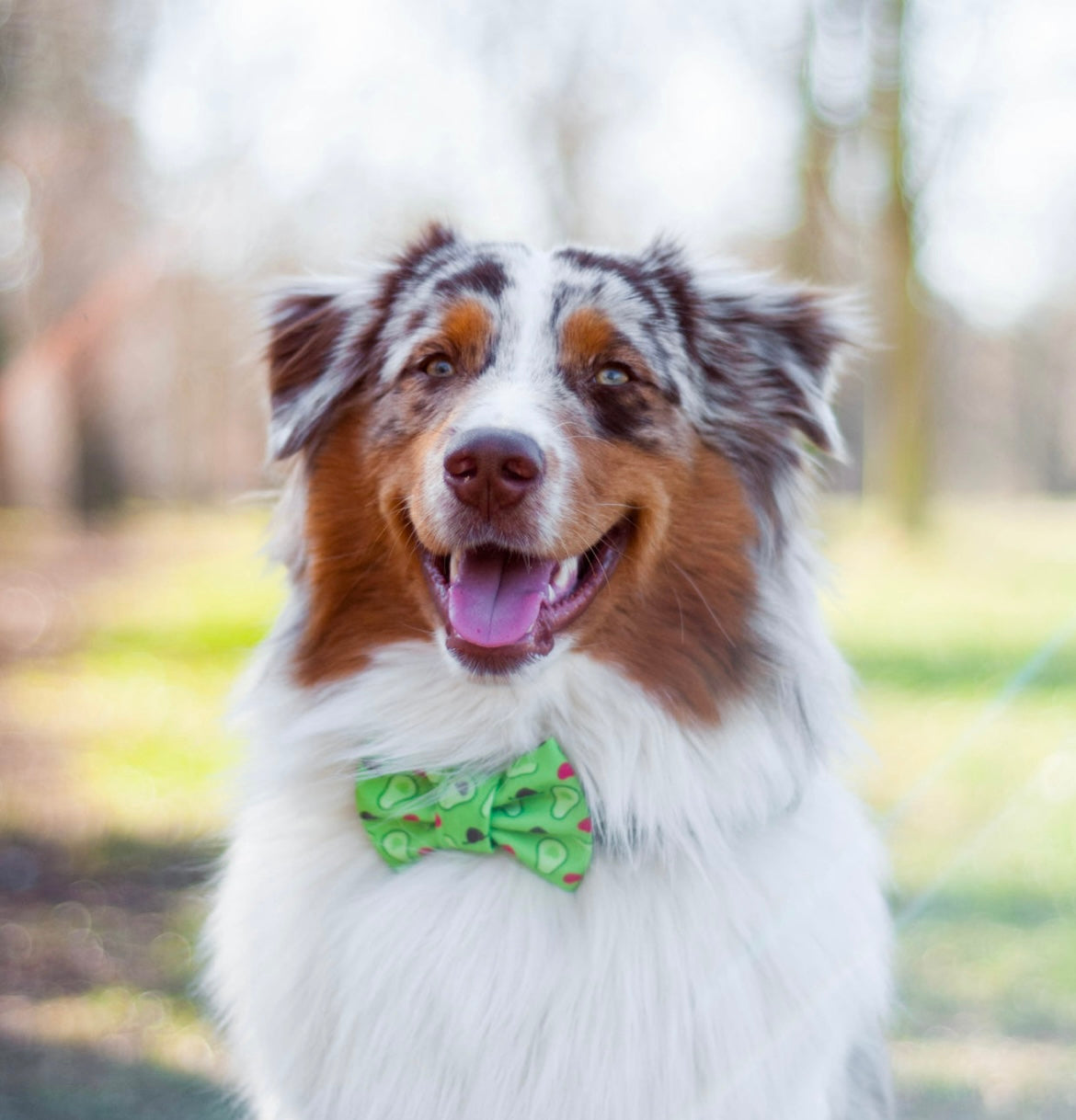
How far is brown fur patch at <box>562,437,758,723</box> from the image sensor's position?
291cm

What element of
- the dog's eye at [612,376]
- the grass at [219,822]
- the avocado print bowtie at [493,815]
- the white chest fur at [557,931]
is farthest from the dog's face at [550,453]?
the grass at [219,822]

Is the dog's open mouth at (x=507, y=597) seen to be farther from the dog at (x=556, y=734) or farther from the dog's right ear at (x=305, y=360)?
the dog's right ear at (x=305, y=360)

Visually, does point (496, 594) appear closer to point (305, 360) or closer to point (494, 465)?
point (494, 465)

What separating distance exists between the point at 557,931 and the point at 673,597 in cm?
86

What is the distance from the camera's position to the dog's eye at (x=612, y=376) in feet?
10.0

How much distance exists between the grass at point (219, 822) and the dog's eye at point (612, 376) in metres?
0.86

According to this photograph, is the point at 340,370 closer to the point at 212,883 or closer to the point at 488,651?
the point at 488,651

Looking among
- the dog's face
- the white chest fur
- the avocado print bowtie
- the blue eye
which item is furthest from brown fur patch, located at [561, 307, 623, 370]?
the avocado print bowtie

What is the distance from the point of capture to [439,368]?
312 centimetres

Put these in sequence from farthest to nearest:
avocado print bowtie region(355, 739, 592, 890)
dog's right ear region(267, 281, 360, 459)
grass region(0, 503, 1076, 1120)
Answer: grass region(0, 503, 1076, 1120)
dog's right ear region(267, 281, 360, 459)
avocado print bowtie region(355, 739, 592, 890)

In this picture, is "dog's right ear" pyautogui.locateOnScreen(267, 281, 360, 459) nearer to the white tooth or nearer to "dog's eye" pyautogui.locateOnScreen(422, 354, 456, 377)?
"dog's eye" pyautogui.locateOnScreen(422, 354, 456, 377)

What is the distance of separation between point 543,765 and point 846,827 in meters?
0.82

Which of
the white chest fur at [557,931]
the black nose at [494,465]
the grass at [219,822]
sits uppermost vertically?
the black nose at [494,465]

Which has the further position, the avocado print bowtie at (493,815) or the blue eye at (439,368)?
the blue eye at (439,368)
